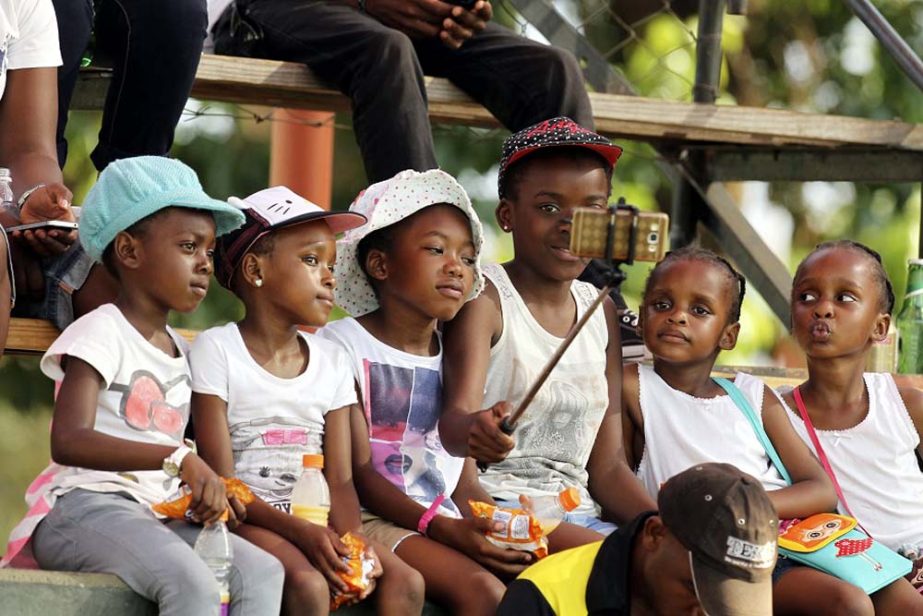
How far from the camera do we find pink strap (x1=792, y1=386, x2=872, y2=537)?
4.46 metres

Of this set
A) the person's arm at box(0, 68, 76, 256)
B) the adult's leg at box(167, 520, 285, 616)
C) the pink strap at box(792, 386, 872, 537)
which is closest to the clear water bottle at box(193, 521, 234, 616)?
the adult's leg at box(167, 520, 285, 616)

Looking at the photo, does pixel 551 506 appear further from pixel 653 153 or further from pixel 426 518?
pixel 653 153

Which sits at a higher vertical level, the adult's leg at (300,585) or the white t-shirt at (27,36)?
the white t-shirt at (27,36)

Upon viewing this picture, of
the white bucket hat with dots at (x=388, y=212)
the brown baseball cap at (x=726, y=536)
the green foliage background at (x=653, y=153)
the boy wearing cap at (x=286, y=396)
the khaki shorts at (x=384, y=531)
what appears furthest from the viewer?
the green foliage background at (x=653, y=153)

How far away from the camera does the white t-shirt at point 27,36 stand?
14.0 feet

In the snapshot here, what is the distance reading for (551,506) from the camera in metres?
4.12

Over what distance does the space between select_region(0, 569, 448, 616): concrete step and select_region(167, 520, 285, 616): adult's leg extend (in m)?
0.17

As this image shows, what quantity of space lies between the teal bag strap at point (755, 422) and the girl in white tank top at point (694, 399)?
0.01 metres

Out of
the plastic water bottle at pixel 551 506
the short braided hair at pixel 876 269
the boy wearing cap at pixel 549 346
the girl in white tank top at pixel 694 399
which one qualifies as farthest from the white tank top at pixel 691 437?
the short braided hair at pixel 876 269

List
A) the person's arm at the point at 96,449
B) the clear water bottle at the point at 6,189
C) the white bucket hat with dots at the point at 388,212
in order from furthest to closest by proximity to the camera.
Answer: the white bucket hat with dots at the point at 388,212 < the clear water bottle at the point at 6,189 < the person's arm at the point at 96,449

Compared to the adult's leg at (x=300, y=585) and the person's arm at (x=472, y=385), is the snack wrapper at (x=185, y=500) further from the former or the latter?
the person's arm at (x=472, y=385)

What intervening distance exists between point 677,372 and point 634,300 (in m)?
5.27

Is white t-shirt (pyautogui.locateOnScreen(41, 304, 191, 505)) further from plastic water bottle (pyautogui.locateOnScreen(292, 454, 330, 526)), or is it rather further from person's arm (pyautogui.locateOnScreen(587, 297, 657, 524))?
person's arm (pyautogui.locateOnScreen(587, 297, 657, 524))

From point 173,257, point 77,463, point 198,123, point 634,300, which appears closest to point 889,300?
point 173,257
